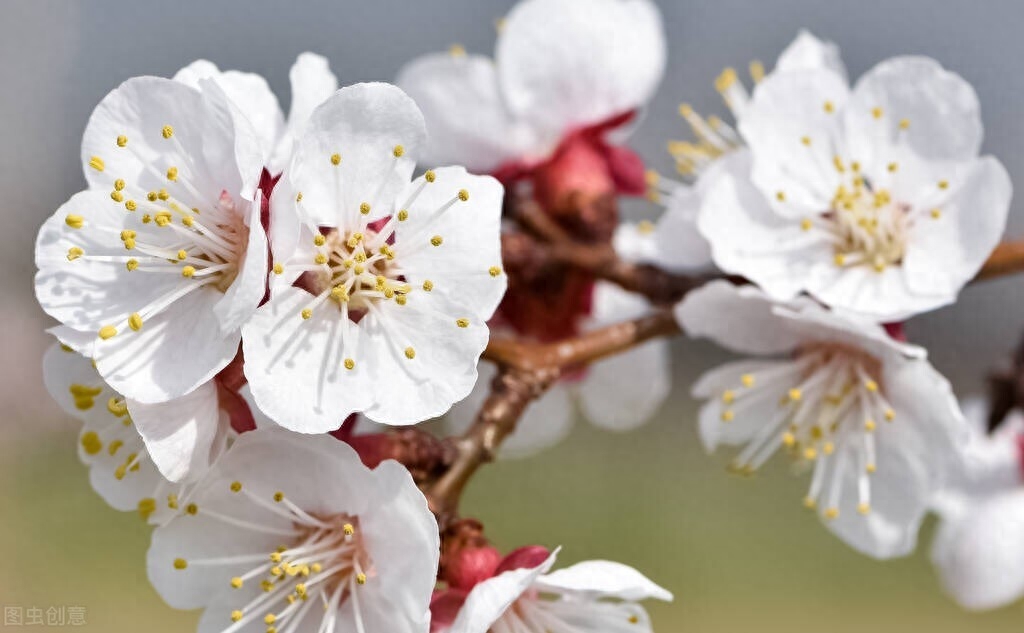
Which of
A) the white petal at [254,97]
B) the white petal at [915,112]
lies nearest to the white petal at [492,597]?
the white petal at [254,97]

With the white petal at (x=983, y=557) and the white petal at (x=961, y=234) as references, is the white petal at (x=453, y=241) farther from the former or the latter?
the white petal at (x=983, y=557)

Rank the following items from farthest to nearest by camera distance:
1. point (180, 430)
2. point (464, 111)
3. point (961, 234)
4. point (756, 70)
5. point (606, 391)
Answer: point (606, 391) < point (464, 111) < point (756, 70) < point (961, 234) < point (180, 430)

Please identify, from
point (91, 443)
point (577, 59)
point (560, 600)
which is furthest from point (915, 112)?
point (91, 443)

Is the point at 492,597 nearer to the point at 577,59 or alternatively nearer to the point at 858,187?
the point at 858,187

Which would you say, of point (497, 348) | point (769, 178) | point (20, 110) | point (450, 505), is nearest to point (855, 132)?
point (769, 178)

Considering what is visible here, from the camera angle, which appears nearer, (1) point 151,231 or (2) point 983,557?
(1) point 151,231
